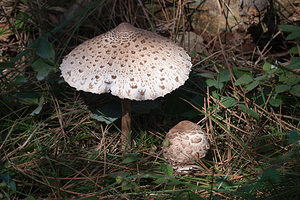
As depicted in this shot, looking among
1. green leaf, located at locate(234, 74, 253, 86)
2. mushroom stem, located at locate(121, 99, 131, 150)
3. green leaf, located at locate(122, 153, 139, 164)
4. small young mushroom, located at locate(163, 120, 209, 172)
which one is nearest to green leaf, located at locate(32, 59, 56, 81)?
mushroom stem, located at locate(121, 99, 131, 150)

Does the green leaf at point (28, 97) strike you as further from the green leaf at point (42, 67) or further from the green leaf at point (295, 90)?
the green leaf at point (295, 90)

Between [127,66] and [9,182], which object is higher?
[127,66]

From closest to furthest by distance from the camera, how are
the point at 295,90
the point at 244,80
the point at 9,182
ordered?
the point at 9,182 → the point at 295,90 → the point at 244,80

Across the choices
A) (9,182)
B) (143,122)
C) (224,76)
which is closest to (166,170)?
(143,122)

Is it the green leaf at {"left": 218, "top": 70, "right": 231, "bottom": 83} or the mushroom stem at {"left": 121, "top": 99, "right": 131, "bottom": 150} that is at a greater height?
the green leaf at {"left": 218, "top": 70, "right": 231, "bottom": 83}

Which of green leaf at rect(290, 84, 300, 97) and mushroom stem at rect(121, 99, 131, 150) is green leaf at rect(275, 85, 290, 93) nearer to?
green leaf at rect(290, 84, 300, 97)

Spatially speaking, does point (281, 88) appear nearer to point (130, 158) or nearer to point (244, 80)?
point (244, 80)

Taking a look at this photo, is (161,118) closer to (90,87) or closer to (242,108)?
(242,108)

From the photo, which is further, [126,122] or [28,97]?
[28,97]
